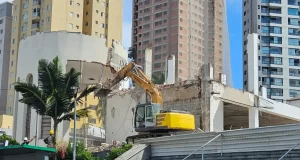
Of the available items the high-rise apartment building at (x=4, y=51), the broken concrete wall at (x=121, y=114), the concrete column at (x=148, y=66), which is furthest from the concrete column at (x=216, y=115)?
the high-rise apartment building at (x=4, y=51)

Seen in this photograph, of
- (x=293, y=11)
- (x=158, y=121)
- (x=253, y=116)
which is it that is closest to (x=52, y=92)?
(x=158, y=121)

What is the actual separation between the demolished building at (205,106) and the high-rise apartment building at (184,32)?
190 ft

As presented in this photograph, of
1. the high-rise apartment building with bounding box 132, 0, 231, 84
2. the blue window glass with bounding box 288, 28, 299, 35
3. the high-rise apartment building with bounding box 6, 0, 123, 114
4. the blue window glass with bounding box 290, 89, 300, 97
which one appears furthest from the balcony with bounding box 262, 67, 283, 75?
the high-rise apartment building with bounding box 6, 0, 123, 114

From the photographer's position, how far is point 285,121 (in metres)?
55.7

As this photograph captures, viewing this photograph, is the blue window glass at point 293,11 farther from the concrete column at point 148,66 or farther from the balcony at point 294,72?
the concrete column at point 148,66

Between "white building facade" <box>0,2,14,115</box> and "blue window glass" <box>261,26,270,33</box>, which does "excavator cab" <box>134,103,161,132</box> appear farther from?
"white building facade" <box>0,2,14,115</box>

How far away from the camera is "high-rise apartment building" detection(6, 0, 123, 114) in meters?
101

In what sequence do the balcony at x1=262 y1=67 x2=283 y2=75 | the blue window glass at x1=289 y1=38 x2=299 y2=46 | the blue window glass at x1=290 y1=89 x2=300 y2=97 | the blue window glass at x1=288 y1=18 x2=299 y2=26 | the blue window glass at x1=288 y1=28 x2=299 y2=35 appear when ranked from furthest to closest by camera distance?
the blue window glass at x1=288 y1=18 x2=299 y2=26 < the blue window glass at x1=288 y1=28 x2=299 y2=35 < the blue window glass at x1=289 y1=38 x2=299 y2=46 < the balcony at x1=262 y1=67 x2=283 y2=75 < the blue window glass at x1=290 y1=89 x2=300 y2=97

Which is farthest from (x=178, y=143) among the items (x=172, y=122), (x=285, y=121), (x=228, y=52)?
(x=228, y=52)

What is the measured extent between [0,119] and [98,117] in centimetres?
4645

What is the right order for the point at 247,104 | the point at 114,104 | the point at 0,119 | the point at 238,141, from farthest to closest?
1. the point at 0,119
2. the point at 114,104
3. the point at 247,104
4. the point at 238,141

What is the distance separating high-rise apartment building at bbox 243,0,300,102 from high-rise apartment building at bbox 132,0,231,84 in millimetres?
7923

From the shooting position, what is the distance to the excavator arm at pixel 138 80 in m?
40.5

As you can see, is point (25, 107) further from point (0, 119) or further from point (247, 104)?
point (0, 119)
